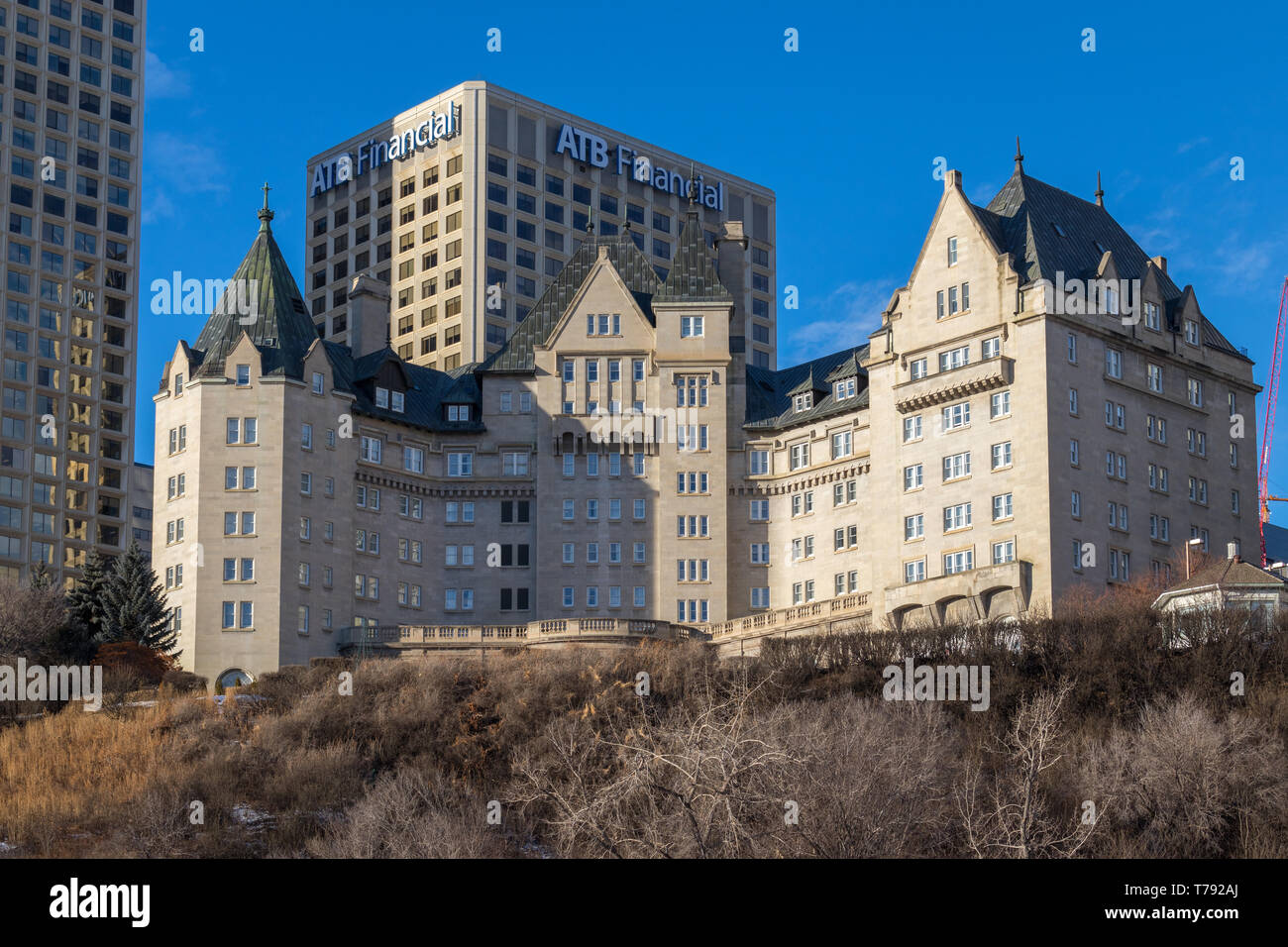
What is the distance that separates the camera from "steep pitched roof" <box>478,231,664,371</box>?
129125mm

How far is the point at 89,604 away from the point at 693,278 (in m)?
40.5

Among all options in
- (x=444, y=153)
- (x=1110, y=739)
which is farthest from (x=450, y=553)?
(x=444, y=153)

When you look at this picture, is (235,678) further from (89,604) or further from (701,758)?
(701,758)

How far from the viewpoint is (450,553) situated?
12731cm

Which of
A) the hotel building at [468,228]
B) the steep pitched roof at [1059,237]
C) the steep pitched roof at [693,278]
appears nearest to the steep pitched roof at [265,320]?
the steep pitched roof at [693,278]

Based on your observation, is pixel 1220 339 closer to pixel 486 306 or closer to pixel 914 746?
pixel 914 746

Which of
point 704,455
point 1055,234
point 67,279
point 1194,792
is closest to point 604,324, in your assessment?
point 704,455

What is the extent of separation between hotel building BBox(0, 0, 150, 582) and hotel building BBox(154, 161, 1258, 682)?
5700 centimetres

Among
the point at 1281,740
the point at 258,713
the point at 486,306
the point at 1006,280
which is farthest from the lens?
the point at 486,306

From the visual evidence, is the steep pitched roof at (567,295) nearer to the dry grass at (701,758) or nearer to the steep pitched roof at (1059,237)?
the steep pitched roof at (1059,237)

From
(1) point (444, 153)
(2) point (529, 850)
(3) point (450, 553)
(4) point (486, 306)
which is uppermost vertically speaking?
(1) point (444, 153)

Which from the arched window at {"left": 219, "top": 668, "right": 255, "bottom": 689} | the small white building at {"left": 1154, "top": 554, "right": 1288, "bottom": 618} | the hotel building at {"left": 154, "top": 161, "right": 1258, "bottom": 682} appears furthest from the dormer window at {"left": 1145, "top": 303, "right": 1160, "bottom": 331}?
the arched window at {"left": 219, "top": 668, "right": 255, "bottom": 689}

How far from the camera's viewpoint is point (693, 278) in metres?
128
